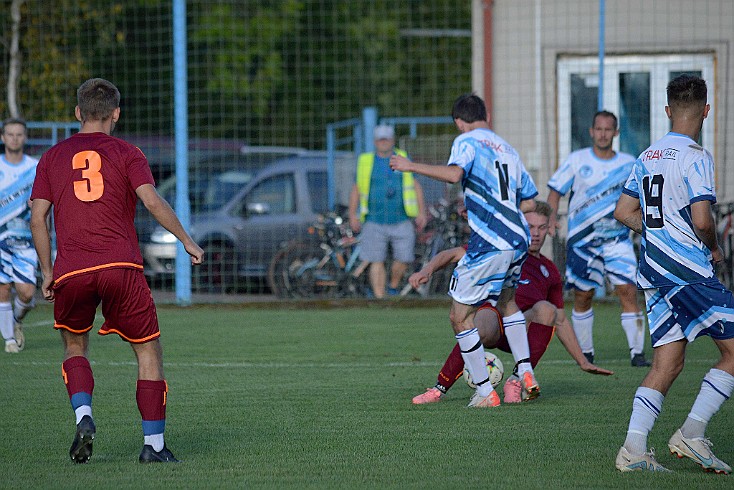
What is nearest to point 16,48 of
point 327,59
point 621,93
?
point 621,93

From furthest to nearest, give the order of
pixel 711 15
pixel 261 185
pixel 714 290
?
pixel 261 185
pixel 711 15
pixel 714 290

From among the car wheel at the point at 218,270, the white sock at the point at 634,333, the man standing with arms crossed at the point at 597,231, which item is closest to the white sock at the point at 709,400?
the white sock at the point at 634,333

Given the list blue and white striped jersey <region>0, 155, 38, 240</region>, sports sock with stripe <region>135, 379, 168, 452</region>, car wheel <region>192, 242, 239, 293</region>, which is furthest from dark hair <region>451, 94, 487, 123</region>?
car wheel <region>192, 242, 239, 293</region>

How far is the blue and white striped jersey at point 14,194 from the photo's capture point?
10.6 m

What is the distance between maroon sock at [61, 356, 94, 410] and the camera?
219 inches

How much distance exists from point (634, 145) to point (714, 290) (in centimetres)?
1121

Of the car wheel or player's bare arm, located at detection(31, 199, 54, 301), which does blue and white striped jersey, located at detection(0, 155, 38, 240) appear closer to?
player's bare arm, located at detection(31, 199, 54, 301)

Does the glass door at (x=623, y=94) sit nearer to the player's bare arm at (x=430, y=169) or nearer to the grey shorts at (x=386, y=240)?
the grey shorts at (x=386, y=240)

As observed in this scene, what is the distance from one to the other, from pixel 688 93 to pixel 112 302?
2.79 metres

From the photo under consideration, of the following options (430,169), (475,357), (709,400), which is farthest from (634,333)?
(709,400)

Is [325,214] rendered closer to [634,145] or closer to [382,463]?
[634,145]

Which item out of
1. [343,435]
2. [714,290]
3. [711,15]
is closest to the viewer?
[714,290]

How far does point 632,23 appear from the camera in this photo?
15945 millimetres

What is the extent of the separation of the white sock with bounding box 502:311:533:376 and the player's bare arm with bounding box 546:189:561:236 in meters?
0.95
